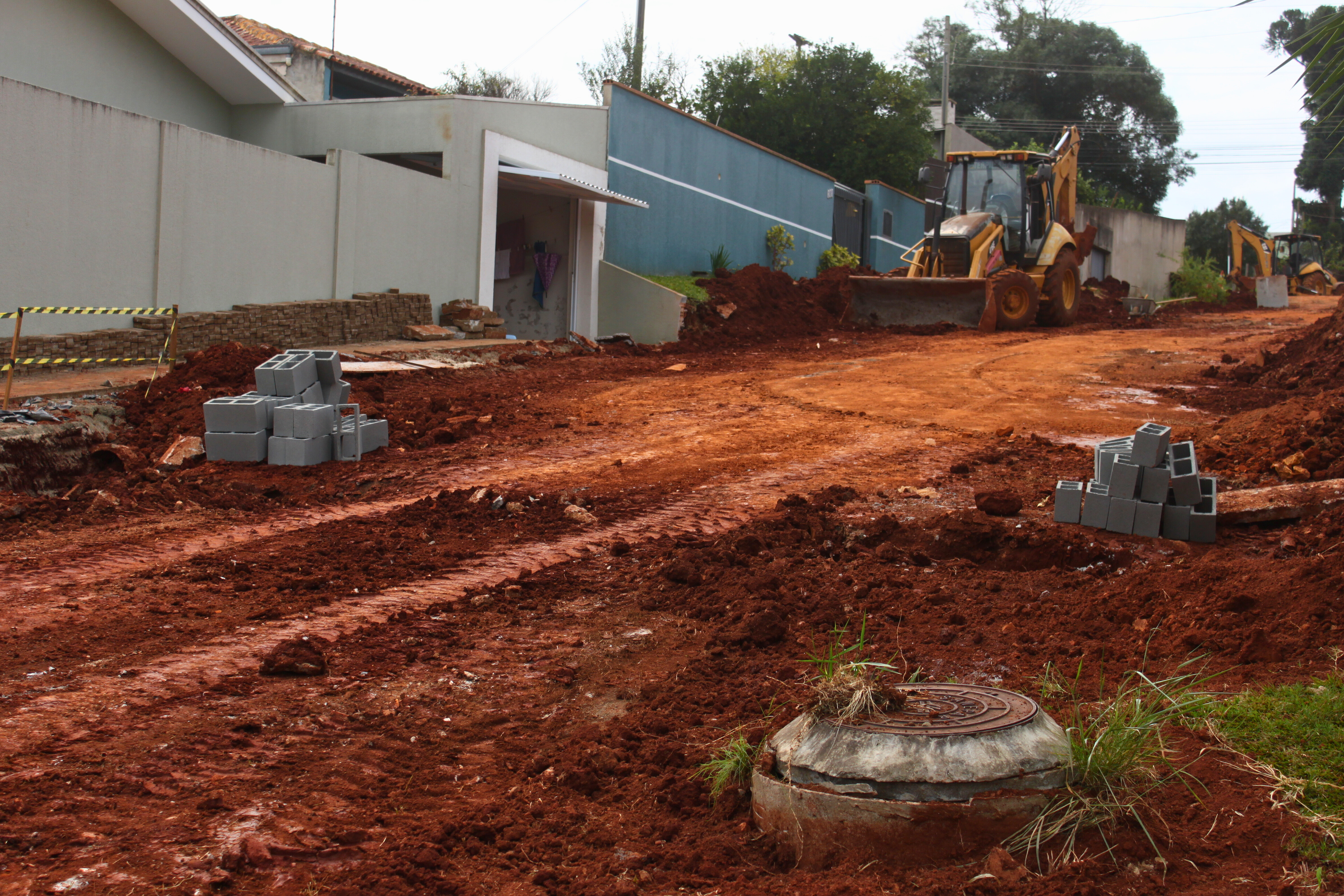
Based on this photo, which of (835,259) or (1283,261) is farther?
(1283,261)

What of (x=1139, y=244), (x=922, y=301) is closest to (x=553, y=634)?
(x=922, y=301)

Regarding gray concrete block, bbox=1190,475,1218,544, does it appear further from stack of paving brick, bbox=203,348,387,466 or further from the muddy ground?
stack of paving brick, bbox=203,348,387,466

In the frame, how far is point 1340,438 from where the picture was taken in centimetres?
802

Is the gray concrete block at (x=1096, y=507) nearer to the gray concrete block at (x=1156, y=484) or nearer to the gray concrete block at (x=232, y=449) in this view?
the gray concrete block at (x=1156, y=484)

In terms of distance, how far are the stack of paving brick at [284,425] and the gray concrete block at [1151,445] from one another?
685 centimetres

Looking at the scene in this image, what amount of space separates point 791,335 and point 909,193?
21459 millimetres

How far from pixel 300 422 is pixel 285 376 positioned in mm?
521

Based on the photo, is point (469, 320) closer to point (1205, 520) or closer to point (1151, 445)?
point (1151, 445)

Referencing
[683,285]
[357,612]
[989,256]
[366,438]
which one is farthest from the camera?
[683,285]

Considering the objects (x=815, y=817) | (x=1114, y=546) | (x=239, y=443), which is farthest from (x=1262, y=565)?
(x=239, y=443)

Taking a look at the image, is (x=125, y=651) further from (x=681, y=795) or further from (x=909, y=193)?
(x=909, y=193)

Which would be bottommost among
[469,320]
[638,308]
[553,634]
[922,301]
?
[553,634]

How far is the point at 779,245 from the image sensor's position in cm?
2888

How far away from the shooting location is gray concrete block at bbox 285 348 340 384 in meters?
10.1
